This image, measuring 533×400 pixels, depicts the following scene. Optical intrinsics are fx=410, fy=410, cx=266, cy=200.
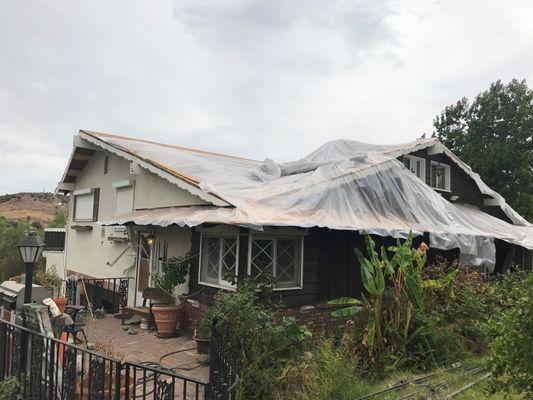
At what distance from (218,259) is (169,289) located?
1.55 metres

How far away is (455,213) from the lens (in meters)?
11.3

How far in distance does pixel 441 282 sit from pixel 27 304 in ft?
21.9

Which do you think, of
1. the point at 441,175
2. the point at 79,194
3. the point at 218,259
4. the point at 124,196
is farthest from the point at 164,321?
the point at 441,175

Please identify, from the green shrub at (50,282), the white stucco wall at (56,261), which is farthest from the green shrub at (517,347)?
the white stucco wall at (56,261)

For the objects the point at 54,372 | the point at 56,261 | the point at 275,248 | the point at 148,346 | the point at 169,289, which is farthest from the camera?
the point at 56,261

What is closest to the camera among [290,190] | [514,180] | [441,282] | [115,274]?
[441,282]

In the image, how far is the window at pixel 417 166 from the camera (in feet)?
45.2

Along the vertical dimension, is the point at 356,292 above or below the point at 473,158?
below

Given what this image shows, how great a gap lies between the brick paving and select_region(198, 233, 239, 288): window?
1346 millimetres

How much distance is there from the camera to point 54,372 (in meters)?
5.30

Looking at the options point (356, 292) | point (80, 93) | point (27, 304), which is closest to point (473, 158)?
point (356, 292)

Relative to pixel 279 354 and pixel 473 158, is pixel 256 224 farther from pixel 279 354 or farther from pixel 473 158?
pixel 473 158

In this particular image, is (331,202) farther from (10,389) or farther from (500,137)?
(500,137)

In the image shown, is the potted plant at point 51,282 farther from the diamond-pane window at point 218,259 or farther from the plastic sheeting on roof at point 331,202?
the diamond-pane window at point 218,259
